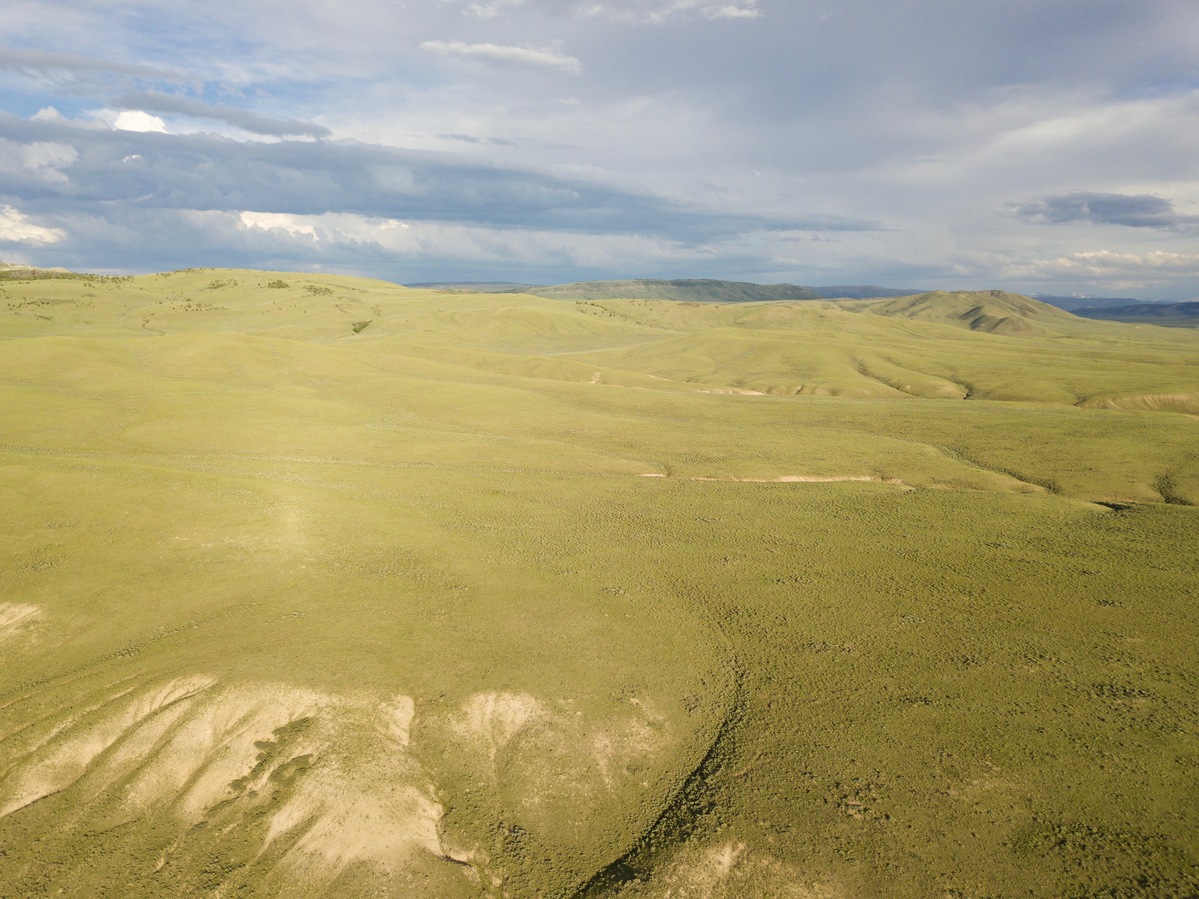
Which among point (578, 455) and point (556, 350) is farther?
point (556, 350)

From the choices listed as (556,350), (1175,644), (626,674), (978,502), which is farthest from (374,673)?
(556,350)

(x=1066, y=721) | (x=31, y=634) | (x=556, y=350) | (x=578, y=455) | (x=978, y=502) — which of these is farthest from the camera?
(x=556, y=350)

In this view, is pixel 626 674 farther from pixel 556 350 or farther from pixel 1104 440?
pixel 556 350

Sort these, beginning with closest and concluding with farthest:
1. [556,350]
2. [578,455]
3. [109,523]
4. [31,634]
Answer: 1. [31,634]
2. [109,523]
3. [578,455]
4. [556,350]

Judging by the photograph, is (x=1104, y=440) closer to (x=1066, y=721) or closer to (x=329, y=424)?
(x=1066, y=721)

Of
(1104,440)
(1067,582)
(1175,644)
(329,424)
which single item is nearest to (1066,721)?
(1175,644)

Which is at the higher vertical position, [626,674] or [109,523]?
[109,523]
